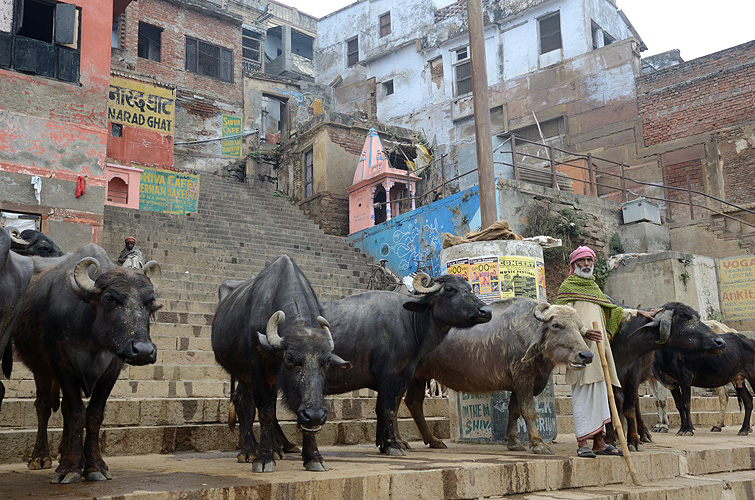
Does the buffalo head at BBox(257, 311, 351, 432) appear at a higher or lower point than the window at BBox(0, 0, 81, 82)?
lower

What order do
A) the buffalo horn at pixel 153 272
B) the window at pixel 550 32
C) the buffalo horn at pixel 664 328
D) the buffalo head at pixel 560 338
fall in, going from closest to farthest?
1. the buffalo horn at pixel 153 272
2. the buffalo head at pixel 560 338
3. the buffalo horn at pixel 664 328
4. the window at pixel 550 32

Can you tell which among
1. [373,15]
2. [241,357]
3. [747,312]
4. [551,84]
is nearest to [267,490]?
[241,357]

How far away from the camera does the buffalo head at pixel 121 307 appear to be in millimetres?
4715

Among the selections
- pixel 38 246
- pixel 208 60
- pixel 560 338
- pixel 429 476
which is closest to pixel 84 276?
pixel 38 246

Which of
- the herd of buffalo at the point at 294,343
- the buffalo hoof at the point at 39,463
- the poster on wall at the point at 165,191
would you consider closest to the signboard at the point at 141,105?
the poster on wall at the point at 165,191

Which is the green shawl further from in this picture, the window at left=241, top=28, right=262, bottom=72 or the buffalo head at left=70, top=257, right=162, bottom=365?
the window at left=241, top=28, right=262, bottom=72

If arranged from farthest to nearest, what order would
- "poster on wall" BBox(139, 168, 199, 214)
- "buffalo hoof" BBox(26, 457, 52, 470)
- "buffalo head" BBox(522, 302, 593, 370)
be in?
1. "poster on wall" BBox(139, 168, 199, 214)
2. "buffalo head" BBox(522, 302, 593, 370)
3. "buffalo hoof" BBox(26, 457, 52, 470)

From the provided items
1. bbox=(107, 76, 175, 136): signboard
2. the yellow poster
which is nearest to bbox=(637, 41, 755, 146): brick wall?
the yellow poster

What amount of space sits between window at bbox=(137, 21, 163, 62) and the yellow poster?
88.6 feet

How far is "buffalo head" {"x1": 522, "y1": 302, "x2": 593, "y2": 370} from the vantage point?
6496 millimetres

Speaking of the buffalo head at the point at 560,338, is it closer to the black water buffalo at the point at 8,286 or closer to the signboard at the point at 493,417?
the signboard at the point at 493,417

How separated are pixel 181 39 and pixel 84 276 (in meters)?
31.3

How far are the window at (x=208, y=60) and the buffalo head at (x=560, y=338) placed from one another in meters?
30.3

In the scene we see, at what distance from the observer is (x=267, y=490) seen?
4.32 m
